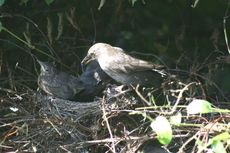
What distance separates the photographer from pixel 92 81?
22.3 ft

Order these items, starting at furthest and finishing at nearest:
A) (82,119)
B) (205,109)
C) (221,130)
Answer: (82,119) < (221,130) < (205,109)

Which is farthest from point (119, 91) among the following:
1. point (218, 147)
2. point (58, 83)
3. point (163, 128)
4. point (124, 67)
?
point (218, 147)

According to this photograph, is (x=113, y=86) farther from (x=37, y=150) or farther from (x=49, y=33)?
(x=37, y=150)

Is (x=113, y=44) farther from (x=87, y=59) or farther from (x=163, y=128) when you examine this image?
(x=163, y=128)

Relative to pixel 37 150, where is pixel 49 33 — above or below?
above

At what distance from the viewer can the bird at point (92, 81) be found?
6.75 meters

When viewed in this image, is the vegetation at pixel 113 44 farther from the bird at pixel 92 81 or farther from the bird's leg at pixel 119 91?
the bird at pixel 92 81

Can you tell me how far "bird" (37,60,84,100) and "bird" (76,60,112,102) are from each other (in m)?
0.05

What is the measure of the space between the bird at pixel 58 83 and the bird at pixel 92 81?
0.17 feet

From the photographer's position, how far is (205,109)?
400 centimetres

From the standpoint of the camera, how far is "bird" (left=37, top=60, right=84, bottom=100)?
22.1ft

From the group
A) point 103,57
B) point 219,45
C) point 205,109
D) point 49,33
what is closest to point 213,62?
point 219,45

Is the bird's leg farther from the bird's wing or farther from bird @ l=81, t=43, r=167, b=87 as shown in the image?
the bird's wing

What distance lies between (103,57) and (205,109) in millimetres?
2874
